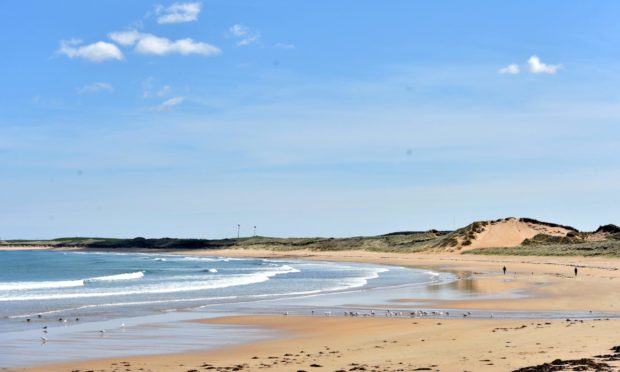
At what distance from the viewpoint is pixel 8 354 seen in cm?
2002

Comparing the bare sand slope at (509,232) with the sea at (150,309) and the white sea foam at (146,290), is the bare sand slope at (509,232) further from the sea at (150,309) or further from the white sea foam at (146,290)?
the white sea foam at (146,290)

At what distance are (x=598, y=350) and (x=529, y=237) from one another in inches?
3728

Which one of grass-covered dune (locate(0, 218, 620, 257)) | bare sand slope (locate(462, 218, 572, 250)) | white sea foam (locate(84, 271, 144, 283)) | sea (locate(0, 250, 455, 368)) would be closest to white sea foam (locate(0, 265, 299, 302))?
sea (locate(0, 250, 455, 368))

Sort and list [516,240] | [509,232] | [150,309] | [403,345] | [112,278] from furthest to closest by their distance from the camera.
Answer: [509,232]
[516,240]
[112,278]
[150,309]
[403,345]

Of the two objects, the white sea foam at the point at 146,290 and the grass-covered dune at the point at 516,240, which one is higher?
the grass-covered dune at the point at 516,240

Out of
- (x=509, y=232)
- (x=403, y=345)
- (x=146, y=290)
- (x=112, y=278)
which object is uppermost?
(x=509, y=232)

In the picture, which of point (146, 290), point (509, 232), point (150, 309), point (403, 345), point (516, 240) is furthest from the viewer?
point (509, 232)

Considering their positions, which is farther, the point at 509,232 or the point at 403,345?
the point at 509,232

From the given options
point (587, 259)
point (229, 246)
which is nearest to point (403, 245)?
point (587, 259)

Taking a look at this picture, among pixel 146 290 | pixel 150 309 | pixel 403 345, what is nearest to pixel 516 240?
pixel 146 290

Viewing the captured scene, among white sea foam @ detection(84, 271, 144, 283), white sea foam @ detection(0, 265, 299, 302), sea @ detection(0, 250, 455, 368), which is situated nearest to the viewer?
sea @ detection(0, 250, 455, 368)

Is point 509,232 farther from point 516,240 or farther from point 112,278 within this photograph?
point 112,278

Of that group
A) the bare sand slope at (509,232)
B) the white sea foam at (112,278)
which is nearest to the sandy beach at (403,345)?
the white sea foam at (112,278)

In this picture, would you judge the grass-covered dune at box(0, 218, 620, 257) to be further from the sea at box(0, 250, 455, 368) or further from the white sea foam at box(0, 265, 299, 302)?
the white sea foam at box(0, 265, 299, 302)
